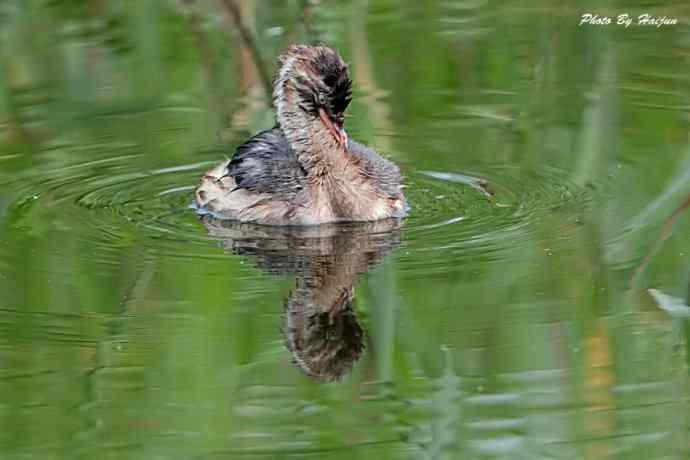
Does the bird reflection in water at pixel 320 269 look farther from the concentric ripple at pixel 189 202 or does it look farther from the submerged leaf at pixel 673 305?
the submerged leaf at pixel 673 305

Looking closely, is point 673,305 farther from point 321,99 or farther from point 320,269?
point 321,99

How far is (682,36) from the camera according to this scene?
38.8 feet

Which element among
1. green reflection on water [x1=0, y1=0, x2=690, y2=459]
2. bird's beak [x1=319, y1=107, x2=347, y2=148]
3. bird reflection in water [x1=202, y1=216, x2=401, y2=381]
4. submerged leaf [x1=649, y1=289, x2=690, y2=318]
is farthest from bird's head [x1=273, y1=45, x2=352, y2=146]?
submerged leaf [x1=649, y1=289, x2=690, y2=318]

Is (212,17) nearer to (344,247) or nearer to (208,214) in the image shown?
(208,214)

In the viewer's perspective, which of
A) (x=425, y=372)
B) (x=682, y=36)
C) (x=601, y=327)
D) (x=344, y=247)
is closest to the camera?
(x=425, y=372)

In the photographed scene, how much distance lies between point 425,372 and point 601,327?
865 mm

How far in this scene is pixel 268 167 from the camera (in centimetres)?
941

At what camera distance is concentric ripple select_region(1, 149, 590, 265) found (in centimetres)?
859

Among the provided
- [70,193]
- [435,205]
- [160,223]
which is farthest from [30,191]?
[435,205]

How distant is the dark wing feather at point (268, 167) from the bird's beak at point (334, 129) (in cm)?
33

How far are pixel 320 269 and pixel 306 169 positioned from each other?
1.27 meters

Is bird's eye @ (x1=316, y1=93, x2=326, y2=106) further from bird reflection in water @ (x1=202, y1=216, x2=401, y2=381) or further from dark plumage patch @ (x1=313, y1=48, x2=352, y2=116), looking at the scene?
bird reflection in water @ (x1=202, y1=216, x2=401, y2=381)

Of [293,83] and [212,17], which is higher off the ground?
[212,17]

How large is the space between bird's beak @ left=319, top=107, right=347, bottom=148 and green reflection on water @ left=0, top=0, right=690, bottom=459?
0.52 m
